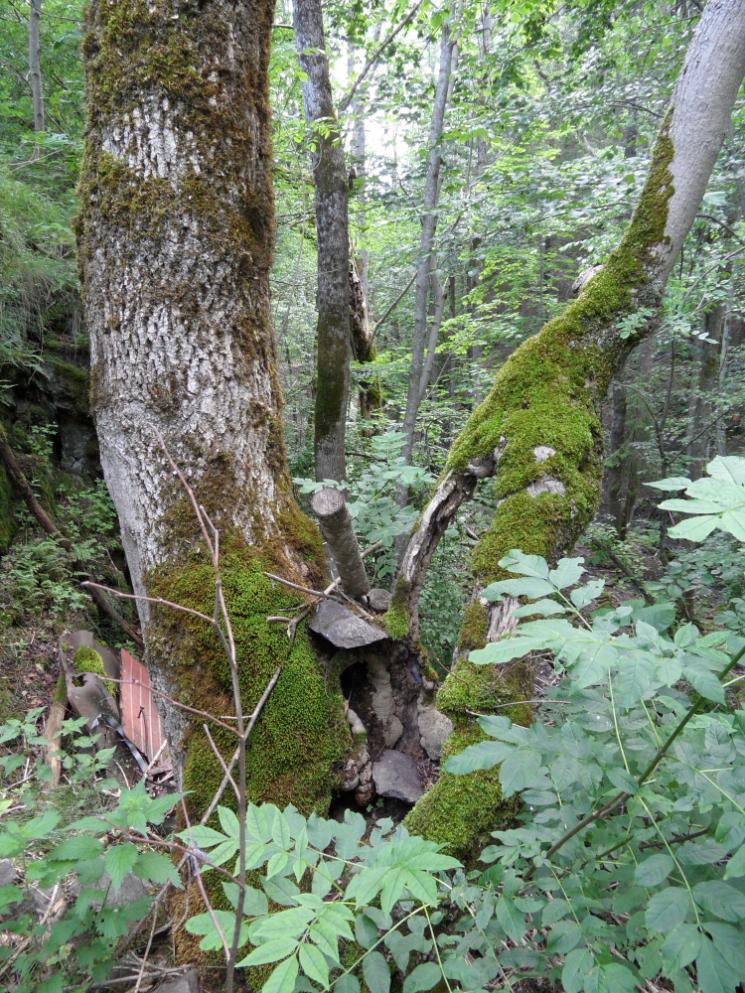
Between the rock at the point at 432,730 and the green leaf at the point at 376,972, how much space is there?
158cm

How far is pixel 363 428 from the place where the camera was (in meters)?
7.14

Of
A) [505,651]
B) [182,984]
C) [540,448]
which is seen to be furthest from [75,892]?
[540,448]

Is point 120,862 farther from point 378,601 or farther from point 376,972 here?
point 378,601

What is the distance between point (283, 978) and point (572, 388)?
8.42 ft

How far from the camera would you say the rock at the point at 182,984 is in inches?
62.4

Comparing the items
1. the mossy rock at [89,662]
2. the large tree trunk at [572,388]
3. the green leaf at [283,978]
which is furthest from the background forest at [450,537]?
the mossy rock at [89,662]

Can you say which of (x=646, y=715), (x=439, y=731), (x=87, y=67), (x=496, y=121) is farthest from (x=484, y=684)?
(x=496, y=121)

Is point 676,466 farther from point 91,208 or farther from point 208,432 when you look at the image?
point 91,208

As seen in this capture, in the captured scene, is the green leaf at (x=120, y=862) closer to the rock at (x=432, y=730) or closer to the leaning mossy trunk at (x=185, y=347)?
the leaning mossy trunk at (x=185, y=347)

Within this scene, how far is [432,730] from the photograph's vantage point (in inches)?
104

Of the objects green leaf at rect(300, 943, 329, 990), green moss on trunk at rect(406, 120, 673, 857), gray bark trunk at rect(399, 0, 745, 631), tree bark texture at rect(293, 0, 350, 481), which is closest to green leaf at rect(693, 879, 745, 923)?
green leaf at rect(300, 943, 329, 990)

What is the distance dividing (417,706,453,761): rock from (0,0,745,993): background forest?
0.22 metres

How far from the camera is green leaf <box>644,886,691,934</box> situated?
2.87 ft

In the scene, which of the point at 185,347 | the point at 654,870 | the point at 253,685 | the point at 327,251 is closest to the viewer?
the point at 654,870
